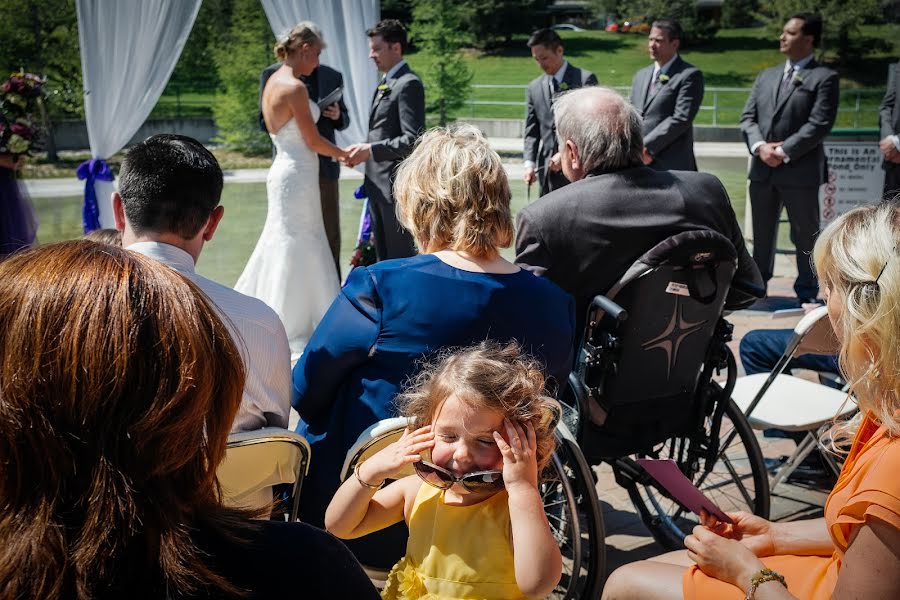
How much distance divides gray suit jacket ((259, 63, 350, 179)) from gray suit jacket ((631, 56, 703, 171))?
2.43 m

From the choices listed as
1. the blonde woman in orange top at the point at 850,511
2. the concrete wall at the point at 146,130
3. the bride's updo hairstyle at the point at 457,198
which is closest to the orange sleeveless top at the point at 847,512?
the blonde woman in orange top at the point at 850,511

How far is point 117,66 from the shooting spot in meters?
6.58

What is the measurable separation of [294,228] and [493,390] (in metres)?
4.50

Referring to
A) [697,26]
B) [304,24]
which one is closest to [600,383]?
[304,24]

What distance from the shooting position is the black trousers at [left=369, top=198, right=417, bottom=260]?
7.13 metres

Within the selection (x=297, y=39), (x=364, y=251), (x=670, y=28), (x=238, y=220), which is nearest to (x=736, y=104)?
(x=238, y=220)

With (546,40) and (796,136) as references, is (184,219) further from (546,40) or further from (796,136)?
(796,136)

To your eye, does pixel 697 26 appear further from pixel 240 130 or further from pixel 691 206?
pixel 691 206

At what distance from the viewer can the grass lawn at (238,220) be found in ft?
30.8

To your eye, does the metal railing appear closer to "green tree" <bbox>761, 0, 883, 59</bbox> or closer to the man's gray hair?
"green tree" <bbox>761, 0, 883, 59</bbox>

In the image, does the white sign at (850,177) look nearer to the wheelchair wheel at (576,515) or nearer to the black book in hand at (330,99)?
→ the black book in hand at (330,99)

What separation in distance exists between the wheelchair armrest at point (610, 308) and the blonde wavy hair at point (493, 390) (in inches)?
30.7

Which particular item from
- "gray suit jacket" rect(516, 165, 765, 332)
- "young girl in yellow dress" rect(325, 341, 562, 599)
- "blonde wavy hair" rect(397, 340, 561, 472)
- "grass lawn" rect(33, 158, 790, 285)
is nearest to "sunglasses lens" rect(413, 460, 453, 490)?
"young girl in yellow dress" rect(325, 341, 562, 599)

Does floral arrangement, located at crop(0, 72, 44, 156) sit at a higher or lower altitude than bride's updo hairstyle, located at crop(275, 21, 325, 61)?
lower
